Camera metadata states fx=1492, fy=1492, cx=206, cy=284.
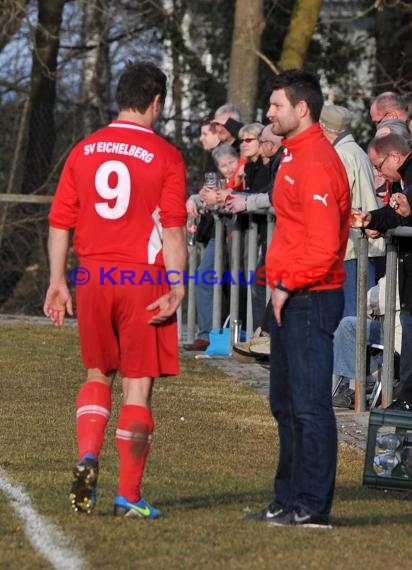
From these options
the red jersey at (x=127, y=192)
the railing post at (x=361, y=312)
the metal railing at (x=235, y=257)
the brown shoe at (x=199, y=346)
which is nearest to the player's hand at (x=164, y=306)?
the red jersey at (x=127, y=192)

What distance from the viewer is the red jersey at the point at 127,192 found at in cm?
645

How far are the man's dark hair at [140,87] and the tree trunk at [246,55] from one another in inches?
527

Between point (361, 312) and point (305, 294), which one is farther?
point (361, 312)

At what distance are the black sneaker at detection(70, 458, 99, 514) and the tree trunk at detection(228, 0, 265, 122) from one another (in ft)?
45.3

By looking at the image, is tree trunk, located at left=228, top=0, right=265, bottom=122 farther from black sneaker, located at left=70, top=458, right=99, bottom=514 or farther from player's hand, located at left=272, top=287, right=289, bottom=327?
black sneaker, located at left=70, top=458, right=99, bottom=514

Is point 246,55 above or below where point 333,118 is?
above

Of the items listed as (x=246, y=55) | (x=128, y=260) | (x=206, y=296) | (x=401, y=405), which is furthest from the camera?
(x=246, y=55)

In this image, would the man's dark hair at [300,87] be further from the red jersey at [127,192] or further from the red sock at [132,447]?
the red sock at [132,447]

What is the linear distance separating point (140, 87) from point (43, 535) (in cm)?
199

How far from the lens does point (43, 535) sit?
6.20 m

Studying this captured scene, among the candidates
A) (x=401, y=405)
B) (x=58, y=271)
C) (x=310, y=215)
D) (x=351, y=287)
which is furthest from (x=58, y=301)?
(x=351, y=287)

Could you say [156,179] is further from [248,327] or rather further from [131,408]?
[248,327]

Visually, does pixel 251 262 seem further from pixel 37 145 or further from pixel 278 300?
pixel 37 145

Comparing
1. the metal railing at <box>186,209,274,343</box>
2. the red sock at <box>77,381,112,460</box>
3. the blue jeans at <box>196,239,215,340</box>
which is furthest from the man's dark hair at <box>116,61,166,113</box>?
the blue jeans at <box>196,239,215,340</box>
